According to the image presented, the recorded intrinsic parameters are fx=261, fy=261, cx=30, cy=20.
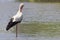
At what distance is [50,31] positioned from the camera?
482 centimetres

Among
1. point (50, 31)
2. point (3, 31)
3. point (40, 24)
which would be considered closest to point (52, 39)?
point (50, 31)

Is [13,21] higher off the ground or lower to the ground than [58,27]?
higher

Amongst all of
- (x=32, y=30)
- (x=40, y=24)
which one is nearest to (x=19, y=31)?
(x=32, y=30)

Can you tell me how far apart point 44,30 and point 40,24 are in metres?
0.66

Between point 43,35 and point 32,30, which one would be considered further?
point 32,30

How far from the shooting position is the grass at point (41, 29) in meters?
4.66

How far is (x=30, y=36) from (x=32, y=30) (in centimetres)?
52

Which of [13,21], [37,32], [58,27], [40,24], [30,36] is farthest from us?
[40,24]

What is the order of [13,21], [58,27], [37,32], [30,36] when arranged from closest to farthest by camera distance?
[13,21]
[30,36]
[37,32]
[58,27]

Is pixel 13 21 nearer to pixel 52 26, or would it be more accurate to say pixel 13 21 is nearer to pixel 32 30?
pixel 32 30

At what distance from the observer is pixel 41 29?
5.00 m

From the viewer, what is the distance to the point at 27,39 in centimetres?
414

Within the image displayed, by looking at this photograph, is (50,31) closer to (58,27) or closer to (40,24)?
(58,27)

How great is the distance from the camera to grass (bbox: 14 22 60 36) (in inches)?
183
